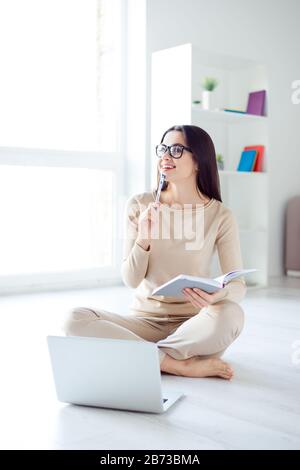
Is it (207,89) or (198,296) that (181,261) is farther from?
(207,89)

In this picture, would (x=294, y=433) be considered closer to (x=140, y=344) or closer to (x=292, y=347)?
(x=140, y=344)

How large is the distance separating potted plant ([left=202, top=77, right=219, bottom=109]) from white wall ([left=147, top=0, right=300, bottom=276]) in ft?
1.34

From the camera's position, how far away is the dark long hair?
232 centimetres

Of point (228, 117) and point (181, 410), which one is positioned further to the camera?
point (228, 117)

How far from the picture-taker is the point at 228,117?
473 centimetres

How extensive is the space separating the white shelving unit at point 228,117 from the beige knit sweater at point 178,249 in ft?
6.69

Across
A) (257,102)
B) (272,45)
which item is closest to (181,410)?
(257,102)

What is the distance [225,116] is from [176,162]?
2469 mm

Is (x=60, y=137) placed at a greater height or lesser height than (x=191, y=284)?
greater

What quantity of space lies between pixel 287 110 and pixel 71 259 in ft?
7.53

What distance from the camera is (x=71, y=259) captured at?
4758 mm

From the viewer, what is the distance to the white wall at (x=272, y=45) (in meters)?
4.90

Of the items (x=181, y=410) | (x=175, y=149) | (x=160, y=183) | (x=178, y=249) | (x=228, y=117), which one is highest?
(x=228, y=117)

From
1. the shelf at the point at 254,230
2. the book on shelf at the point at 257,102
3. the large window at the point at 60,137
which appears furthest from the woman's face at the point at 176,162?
the book on shelf at the point at 257,102
